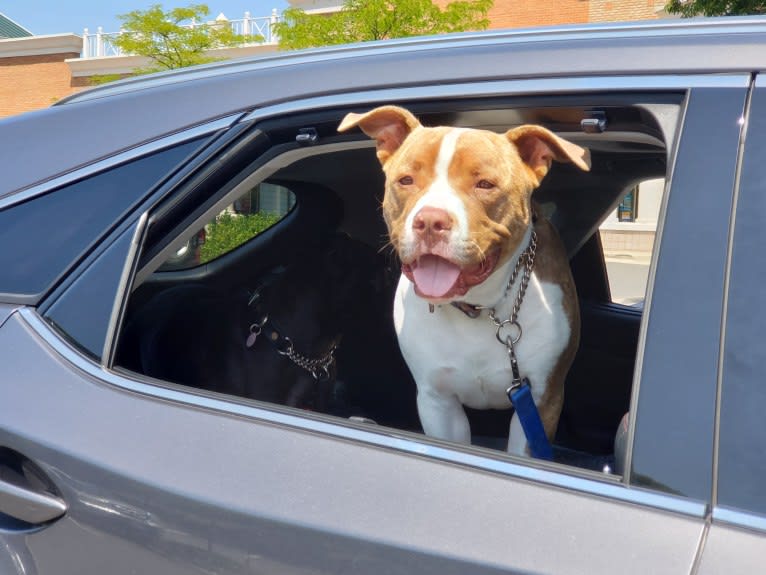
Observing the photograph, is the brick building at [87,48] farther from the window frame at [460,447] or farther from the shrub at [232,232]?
the window frame at [460,447]

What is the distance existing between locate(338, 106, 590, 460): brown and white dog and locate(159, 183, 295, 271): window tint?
32.1 inches

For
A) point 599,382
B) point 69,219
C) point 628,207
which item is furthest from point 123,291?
point 628,207

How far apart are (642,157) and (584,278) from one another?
102 cm

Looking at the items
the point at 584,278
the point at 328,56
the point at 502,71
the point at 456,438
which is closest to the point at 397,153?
the point at 328,56

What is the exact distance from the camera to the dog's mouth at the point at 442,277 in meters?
1.82

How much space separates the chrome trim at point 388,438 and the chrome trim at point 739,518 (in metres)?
0.02

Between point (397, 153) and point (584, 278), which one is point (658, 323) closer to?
point (397, 153)

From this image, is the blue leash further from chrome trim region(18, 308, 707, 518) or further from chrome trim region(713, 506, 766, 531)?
chrome trim region(713, 506, 766, 531)

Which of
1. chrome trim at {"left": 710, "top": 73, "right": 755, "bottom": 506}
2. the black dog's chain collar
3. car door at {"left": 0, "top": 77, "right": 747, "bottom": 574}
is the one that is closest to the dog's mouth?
car door at {"left": 0, "top": 77, "right": 747, "bottom": 574}

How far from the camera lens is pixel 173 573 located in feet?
4.15

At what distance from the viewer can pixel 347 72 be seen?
1581 millimetres

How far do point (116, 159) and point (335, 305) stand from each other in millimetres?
1553

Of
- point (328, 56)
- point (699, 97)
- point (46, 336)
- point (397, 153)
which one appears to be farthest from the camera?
point (397, 153)

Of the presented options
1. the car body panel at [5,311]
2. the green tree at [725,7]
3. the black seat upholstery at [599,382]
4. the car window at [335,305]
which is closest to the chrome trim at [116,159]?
the car body panel at [5,311]
